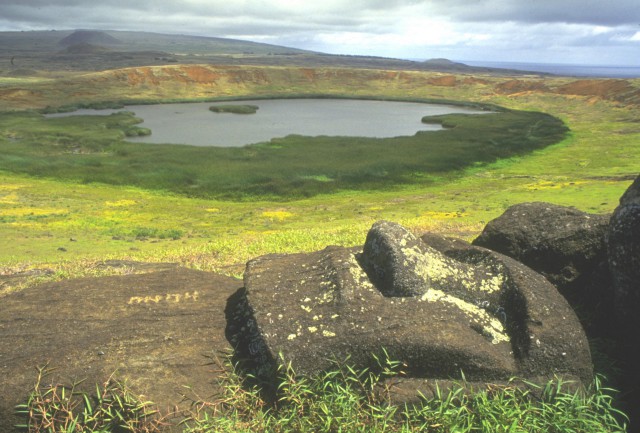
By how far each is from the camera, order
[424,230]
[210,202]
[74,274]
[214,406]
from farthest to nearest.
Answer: [210,202] < [424,230] < [74,274] < [214,406]

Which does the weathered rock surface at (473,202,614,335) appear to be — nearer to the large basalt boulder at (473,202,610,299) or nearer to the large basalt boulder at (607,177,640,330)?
the large basalt boulder at (473,202,610,299)

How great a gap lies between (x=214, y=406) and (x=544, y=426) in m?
4.97

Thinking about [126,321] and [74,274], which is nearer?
[126,321]

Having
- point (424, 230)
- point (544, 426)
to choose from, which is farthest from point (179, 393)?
point (424, 230)

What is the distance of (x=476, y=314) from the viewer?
334 inches

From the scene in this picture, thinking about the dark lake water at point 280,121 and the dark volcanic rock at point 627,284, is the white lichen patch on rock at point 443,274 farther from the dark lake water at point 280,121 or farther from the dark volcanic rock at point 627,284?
the dark lake water at point 280,121

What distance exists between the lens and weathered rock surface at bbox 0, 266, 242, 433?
23.8 ft

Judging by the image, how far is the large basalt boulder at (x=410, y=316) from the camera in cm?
756

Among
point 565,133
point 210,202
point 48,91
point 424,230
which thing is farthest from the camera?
point 48,91

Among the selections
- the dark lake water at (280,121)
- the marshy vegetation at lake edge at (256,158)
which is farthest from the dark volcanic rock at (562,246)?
the dark lake water at (280,121)

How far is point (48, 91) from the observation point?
122 meters

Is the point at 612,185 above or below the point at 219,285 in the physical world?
below

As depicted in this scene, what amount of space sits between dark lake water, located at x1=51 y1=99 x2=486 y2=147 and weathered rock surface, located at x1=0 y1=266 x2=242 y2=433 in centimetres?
6872

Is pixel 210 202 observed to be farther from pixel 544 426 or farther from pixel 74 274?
pixel 544 426
